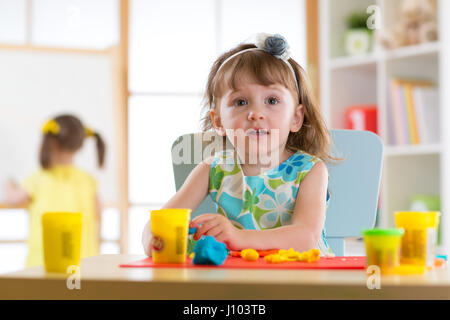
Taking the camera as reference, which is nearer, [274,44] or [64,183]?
[274,44]

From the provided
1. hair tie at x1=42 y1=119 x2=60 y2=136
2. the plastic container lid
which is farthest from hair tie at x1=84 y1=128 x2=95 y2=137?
the plastic container lid

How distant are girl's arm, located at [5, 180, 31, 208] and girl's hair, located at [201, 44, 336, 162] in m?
2.50

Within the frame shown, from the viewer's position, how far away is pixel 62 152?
152 inches

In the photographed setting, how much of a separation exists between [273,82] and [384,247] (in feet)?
2.49

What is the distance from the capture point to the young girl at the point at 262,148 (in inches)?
61.7

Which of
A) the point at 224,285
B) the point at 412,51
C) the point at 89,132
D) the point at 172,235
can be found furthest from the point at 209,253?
the point at 89,132

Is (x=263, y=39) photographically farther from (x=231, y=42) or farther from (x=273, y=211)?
(x=231, y=42)

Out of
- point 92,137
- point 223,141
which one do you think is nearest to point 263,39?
point 223,141

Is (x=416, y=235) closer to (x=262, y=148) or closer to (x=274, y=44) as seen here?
(x=262, y=148)

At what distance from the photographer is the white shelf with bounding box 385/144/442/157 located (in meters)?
2.91

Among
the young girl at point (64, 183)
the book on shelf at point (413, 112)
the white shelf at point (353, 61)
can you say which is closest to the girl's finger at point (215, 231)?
the book on shelf at point (413, 112)

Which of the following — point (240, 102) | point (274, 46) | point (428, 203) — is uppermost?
point (274, 46)

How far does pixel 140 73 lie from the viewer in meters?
3.95

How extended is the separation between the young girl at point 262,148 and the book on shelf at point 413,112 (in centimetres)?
142
